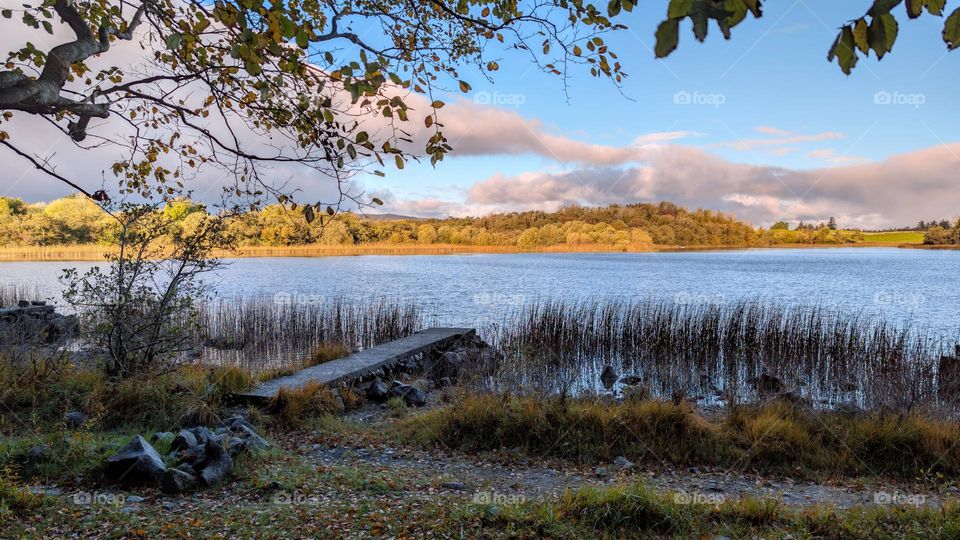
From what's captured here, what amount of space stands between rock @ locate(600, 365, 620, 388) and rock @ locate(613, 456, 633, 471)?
489 centimetres

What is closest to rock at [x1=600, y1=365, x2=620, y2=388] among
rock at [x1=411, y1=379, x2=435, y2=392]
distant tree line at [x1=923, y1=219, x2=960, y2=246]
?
rock at [x1=411, y1=379, x2=435, y2=392]

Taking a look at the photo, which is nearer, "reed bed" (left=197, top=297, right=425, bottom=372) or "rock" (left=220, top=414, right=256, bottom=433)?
"rock" (left=220, top=414, right=256, bottom=433)

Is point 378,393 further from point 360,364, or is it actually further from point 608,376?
point 608,376

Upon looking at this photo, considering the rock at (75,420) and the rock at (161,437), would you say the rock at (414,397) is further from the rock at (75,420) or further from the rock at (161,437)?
the rock at (75,420)

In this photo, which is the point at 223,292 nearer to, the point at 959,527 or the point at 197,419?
the point at 197,419

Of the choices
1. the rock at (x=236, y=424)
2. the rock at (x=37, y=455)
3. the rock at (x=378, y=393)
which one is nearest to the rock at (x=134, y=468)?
the rock at (x=37, y=455)

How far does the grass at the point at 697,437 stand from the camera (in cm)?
594

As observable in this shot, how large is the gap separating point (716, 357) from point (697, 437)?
6355mm

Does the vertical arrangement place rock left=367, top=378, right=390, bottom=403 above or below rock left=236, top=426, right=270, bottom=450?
below

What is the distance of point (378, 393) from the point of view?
8.40m

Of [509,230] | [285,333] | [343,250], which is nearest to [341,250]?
[343,250]

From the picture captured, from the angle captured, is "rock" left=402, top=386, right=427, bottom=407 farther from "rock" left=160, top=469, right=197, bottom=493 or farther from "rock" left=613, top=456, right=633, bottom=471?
"rock" left=160, top=469, right=197, bottom=493

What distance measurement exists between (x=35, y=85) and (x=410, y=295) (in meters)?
22.3

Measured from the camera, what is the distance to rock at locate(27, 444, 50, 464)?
4.86 meters
